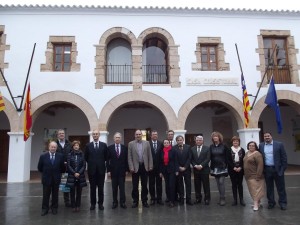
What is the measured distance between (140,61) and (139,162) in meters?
5.95

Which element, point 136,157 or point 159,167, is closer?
point 136,157

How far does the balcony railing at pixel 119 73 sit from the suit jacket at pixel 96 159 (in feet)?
20.0

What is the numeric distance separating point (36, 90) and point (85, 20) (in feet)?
11.9

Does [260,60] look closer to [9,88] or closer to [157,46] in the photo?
[157,46]

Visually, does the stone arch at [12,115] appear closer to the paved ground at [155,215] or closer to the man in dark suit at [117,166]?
the paved ground at [155,215]

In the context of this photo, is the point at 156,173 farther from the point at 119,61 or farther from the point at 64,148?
the point at 119,61

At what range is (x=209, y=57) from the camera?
11.7 meters

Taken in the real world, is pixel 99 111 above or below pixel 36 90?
below

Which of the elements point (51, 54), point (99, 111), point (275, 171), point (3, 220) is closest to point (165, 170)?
point (275, 171)

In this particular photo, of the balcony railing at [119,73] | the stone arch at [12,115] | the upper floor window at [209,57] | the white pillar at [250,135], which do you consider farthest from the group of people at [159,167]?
the upper floor window at [209,57]

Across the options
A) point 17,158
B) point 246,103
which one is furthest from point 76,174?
point 246,103

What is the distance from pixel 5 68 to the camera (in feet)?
35.6

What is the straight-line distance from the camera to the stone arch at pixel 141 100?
10719 mm

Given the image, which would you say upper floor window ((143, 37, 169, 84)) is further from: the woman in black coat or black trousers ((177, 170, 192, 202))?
the woman in black coat
